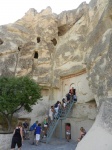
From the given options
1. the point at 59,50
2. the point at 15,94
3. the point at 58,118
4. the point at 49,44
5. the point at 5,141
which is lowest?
the point at 5,141

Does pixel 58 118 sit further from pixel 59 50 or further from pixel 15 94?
pixel 59 50

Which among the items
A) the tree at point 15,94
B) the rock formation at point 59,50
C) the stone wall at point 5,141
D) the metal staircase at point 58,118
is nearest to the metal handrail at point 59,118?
the metal staircase at point 58,118

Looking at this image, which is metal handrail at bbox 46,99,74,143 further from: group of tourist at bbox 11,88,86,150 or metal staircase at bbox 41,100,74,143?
group of tourist at bbox 11,88,86,150

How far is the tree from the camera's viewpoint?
12.7m

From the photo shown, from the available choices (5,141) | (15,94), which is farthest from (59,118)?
(5,141)

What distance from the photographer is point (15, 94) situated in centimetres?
1301

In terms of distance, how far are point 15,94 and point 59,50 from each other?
7.71 metres

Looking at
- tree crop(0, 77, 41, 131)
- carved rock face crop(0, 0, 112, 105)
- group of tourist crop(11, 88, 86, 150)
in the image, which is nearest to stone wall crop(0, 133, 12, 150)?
group of tourist crop(11, 88, 86, 150)

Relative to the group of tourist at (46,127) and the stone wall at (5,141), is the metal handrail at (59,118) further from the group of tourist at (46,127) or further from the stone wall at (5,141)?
the stone wall at (5,141)

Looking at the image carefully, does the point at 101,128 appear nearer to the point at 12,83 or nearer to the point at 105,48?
the point at 105,48

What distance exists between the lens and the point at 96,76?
11.5 meters

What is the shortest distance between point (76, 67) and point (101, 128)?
9627mm

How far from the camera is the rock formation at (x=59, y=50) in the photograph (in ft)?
43.8

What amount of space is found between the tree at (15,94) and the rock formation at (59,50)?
4.11 meters
